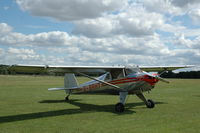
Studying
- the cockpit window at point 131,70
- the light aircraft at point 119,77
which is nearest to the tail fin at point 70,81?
the light aircraft at point 119,77

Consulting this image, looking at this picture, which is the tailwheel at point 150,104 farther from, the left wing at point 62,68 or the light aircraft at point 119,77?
the left wing at point 62,68

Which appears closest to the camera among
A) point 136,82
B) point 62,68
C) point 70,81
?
point 62,68

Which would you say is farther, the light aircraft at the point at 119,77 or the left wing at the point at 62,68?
the light aircraft at the point at 119,77

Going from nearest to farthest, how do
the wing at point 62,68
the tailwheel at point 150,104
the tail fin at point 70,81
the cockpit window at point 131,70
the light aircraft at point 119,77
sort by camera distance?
the wing at point 62,68 < the light aircraft at point 119,77 < the cockpit window at point 131,70 < the tailwheel at point 150,104 < the tail fin at point 70,81

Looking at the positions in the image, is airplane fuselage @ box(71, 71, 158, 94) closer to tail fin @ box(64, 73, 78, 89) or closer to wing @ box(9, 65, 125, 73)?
wing @ box(9, 65, 125, 73)

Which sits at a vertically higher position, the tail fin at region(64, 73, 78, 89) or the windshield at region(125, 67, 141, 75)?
the windshield at region(125, 67, 141, 75)

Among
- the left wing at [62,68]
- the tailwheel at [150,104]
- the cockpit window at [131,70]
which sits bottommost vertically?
the tailwheel at [150,104]

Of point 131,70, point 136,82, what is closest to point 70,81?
point 131,70

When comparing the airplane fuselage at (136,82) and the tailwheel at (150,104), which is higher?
the airplane fuselage at (136,82)

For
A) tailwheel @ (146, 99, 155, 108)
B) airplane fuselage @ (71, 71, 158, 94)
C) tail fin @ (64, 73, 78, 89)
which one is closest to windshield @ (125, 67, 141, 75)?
airplane fuselage @ (71, 71, 158, 94)

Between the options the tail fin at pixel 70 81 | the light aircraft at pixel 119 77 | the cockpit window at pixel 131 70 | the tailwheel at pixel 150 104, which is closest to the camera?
the light aircraft at pixel 119 77

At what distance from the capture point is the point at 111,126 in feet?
24.8

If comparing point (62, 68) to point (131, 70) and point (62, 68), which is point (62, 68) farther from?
point (131, 70)

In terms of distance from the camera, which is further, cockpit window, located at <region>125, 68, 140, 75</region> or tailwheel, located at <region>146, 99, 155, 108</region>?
tailwheel, located at <region>146, 99, 155, 108</region>
